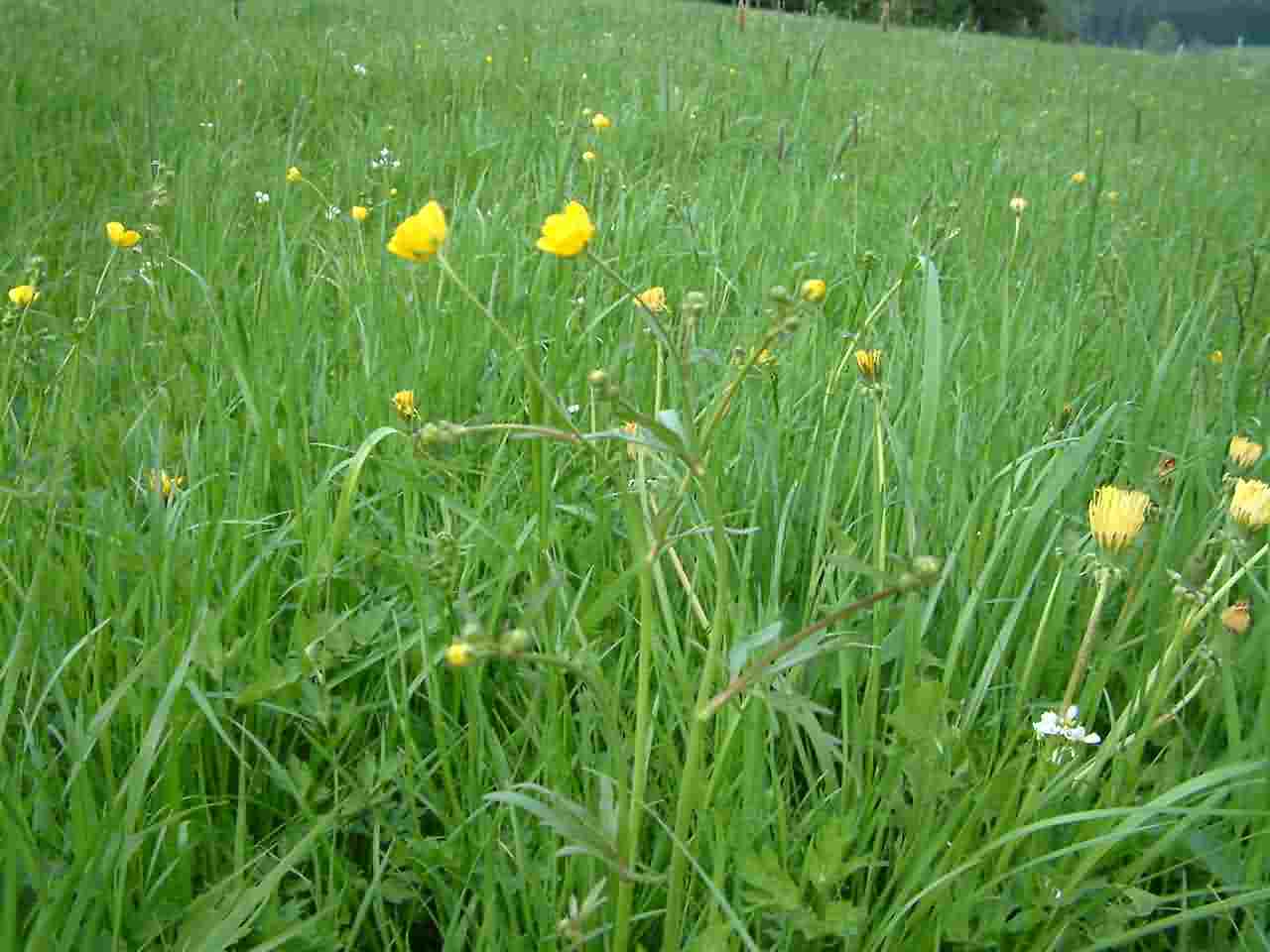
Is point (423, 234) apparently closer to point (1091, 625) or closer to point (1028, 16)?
point (1091, 625)

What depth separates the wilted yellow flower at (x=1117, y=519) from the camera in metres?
0.84

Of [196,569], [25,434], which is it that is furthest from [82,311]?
[196,569]

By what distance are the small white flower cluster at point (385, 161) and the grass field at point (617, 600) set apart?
161 mm

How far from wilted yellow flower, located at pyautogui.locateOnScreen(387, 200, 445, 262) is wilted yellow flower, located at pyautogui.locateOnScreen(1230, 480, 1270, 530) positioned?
0.70 meters

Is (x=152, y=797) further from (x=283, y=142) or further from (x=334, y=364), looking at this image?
(x=283, y=142)

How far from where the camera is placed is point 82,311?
1812 mm

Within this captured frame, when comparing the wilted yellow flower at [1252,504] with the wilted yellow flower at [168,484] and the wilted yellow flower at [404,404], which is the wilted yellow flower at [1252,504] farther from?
the wilted yellow flower at [168,484]

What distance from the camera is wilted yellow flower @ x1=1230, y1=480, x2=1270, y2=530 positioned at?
881 millimetres

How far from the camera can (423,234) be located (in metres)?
0.71

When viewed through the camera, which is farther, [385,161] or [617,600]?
[385,161]

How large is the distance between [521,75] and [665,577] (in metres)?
3.56

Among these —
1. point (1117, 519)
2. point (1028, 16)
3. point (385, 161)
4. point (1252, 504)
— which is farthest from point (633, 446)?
point (1028, 16)

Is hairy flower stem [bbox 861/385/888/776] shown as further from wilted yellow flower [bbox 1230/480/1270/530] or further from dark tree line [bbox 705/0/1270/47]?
dark tree line [bbox 705/0/1270/47]

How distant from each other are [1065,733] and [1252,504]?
0.26 m
